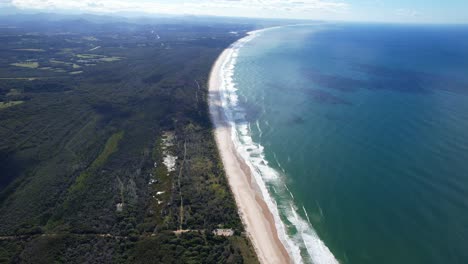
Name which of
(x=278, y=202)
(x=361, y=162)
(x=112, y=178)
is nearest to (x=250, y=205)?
(x=278, y=202)

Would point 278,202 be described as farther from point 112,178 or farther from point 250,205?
point 112,178

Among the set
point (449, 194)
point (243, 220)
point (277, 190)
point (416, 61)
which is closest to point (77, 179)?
point (243, 220)

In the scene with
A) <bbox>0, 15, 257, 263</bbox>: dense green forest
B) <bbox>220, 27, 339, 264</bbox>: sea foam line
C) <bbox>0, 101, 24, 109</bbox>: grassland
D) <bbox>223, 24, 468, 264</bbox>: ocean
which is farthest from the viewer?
<bbox>0, 101, 24, 109</bbox>: grassland

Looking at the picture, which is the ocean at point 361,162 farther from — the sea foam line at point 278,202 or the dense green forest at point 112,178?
the dense green forest at point 112,178

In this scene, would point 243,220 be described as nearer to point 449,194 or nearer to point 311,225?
point 311,225

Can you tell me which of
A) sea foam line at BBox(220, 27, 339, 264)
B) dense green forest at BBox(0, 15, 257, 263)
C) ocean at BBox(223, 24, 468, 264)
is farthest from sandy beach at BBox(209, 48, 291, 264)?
dense green forest at BBox(0, 15, 257, 263)

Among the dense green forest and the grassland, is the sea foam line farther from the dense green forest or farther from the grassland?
the grassland
